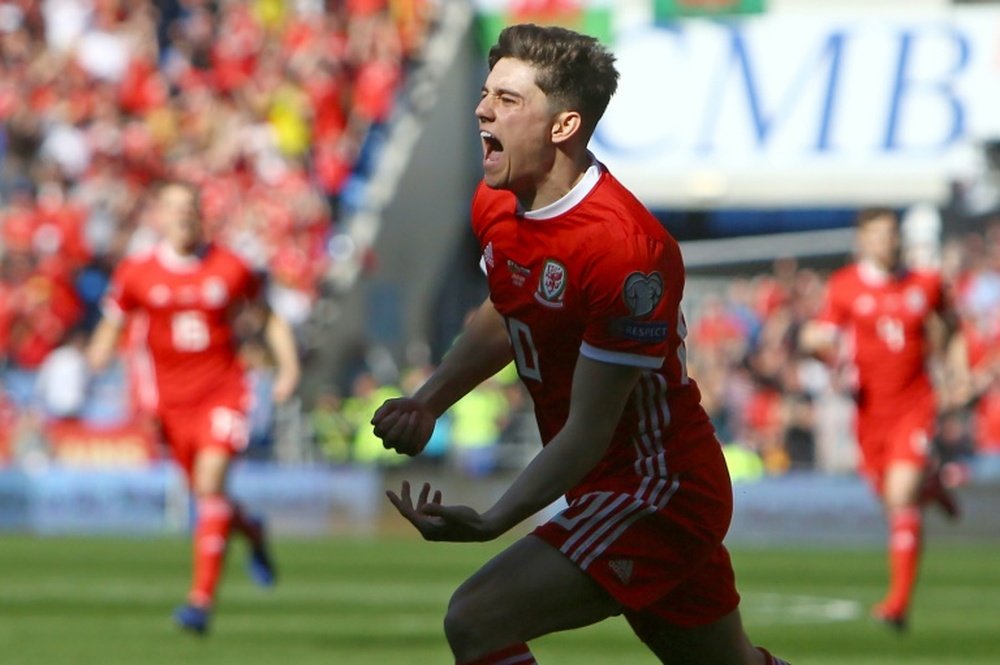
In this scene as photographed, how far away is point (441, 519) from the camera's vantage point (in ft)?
17.6

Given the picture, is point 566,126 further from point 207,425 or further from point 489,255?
A: point 207,425

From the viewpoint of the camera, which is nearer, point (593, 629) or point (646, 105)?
point (593, 629)

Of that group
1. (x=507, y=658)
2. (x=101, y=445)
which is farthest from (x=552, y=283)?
(x=101, y=445)

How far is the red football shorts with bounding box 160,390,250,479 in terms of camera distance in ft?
40.5

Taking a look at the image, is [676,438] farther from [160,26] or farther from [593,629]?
[160,26]

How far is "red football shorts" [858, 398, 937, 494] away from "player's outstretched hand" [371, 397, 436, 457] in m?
7.46

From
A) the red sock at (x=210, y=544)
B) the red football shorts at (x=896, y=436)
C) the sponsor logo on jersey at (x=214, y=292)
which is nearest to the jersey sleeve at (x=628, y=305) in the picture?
the red sock at (x=210, y=544)

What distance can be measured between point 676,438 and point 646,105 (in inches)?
938

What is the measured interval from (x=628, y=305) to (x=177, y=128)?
22.1 metres

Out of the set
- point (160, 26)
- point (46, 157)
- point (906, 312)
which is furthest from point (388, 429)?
point (160, 26)

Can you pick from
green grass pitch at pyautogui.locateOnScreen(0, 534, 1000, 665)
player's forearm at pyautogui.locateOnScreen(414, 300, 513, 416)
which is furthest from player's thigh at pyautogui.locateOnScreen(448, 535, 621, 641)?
green grass pitch at pyautogui.locateOnScreen(0, 534, 1000, 665)

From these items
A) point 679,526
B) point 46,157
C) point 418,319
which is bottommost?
point 418,319

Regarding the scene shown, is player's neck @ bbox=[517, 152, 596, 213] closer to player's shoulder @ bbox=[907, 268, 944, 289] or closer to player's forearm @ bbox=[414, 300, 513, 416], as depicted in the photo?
player's forearm @ bbox=[414, 300, 513, 416]

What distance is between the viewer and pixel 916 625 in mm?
13227
